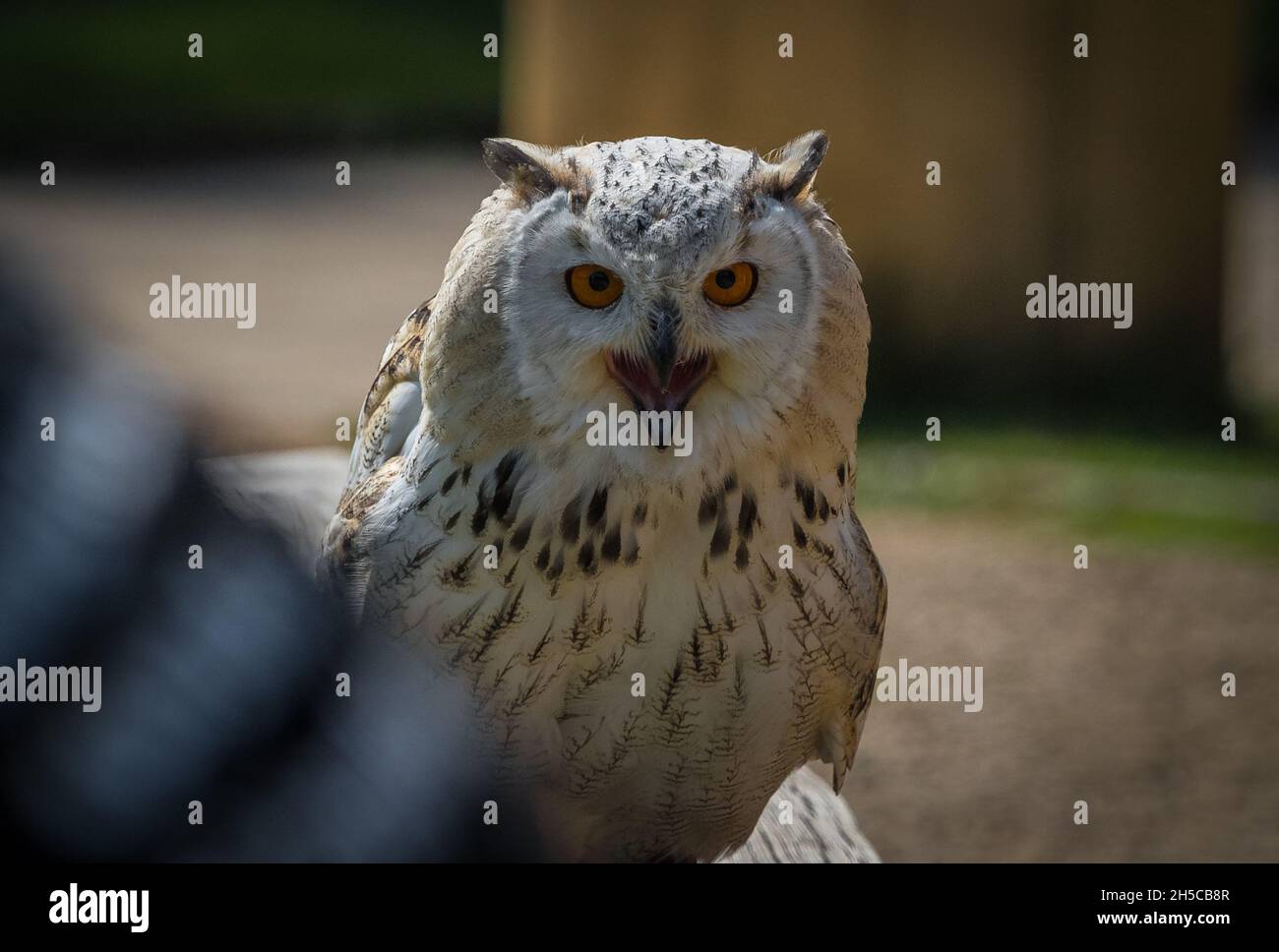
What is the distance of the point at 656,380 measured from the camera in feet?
5.54

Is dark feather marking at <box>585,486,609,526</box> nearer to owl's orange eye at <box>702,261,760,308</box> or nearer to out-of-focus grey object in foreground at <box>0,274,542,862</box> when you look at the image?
owl's orange eye at <box>702,261,760,308</box>

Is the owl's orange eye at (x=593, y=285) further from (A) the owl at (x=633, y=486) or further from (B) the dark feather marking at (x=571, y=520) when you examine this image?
(B) the dark feather marking at (x=571, y=520)

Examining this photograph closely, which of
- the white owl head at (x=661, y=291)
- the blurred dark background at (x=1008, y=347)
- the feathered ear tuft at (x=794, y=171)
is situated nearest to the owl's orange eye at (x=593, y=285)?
the white owl head at (x=661, y=291)

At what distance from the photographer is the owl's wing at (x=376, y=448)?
6.56 ft

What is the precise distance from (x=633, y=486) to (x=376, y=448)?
568 mm

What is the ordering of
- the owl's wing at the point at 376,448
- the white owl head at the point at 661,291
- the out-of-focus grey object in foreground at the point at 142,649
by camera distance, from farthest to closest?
the owl's wing at the point at 376,448 < the white owl head at the point at 661,291 < the out-of-focus grey object in foreground at the point at 142,649

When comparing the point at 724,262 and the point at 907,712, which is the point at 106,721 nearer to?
the point at 724,262

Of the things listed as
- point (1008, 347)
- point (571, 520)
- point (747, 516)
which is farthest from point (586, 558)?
point (1008, 347)

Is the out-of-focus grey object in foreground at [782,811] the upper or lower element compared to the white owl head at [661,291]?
lower

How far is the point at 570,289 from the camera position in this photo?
67.9 inches

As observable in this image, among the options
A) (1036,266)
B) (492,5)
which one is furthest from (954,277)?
(492,5)

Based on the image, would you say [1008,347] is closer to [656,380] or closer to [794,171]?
[794,171]

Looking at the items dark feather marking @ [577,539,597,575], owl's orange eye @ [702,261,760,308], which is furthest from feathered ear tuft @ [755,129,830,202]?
dark feather marking @ [577,539,597,575]

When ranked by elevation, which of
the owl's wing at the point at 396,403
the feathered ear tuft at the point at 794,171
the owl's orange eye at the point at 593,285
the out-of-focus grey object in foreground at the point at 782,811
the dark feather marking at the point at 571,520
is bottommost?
the out-of-focus grey object in foreground at the point at 782,811
